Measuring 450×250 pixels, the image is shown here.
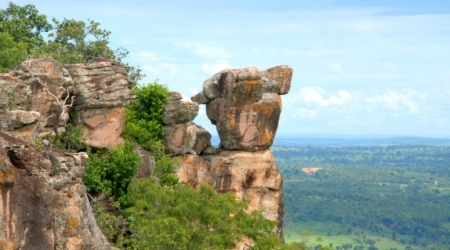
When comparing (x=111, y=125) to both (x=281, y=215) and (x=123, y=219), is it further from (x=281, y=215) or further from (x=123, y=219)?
(x=281, y=215)

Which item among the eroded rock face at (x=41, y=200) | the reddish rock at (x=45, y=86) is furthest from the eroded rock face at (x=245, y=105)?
the eroded rock face at (x=41, y=200)

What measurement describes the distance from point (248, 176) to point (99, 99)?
41.4 feet

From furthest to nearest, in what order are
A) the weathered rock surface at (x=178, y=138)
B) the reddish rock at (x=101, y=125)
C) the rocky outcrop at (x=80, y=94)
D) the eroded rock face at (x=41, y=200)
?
the weathered rock surface at (x=178, y=138) → the reddish rock at (x=101, y=125) → the rocky outcrop at (x=80, y=94) → the eroded rock face at (x=41, y=200)

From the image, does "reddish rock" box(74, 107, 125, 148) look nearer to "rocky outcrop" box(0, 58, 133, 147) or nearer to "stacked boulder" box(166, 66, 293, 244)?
"rocky outcrop" box(0, 58, 133, 147)

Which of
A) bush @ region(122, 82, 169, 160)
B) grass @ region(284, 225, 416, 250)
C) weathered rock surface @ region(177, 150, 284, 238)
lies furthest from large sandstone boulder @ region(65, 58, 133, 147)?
grass @ region(284, 225, 416, 250)

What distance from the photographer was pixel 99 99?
37.3m

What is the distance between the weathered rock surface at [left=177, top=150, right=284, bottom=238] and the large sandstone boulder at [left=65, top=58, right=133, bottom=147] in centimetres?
859

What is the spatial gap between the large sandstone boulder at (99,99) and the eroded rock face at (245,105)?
896 centimetres

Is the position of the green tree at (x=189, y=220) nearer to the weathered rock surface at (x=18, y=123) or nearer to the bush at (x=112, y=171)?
the bush at (x=112, y=171)

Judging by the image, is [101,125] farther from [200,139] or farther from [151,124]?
[200,139]

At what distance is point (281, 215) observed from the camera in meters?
48.2

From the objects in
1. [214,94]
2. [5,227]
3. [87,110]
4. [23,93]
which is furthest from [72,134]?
[5,227]

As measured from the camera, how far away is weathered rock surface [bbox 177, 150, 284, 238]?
46281 millimetres

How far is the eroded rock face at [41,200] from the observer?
57.0 ft
